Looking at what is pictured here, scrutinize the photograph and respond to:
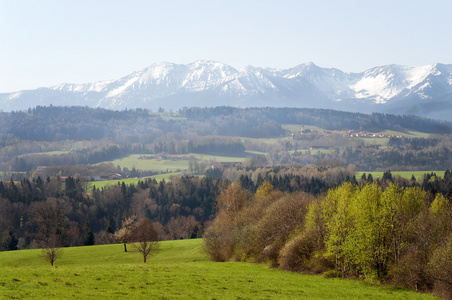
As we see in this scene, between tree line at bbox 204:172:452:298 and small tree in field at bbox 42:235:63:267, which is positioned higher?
tree line at bbox 204:172:452:298

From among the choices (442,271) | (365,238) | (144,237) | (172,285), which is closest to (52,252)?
(144,237)

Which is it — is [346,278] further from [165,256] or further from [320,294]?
[165,256]

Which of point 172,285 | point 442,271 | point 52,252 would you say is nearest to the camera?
point 172,285

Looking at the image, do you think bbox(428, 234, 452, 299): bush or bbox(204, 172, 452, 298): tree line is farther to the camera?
bbox(204, 172, 452, 298): tree line

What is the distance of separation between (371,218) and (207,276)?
1944cm

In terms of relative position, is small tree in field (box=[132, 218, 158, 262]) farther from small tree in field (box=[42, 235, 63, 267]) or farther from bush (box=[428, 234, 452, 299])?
bush (box=[428, 234, 452, 299])

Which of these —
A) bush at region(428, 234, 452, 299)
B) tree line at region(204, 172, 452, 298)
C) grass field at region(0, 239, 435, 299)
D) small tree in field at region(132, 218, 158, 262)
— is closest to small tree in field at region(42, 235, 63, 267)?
small tree in field at region(132, 218, 158, 262)

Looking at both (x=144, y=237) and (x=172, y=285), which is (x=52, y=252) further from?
(x=172, y=285)

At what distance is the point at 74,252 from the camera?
78.2 m

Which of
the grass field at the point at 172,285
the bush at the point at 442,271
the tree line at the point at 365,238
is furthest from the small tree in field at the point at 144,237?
the bush at the point at 442,271

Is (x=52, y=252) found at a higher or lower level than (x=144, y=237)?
higher

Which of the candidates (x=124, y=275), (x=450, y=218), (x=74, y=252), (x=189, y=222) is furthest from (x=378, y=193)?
(x=189, y=222)

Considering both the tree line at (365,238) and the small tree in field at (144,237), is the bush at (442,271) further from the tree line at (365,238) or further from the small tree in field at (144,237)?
the small tree in field at (144,237)

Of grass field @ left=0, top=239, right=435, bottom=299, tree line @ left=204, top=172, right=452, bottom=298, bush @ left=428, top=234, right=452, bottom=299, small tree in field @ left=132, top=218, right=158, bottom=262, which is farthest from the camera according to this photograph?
small tree in field @ left=132, top=218, right=158, bottom=262
